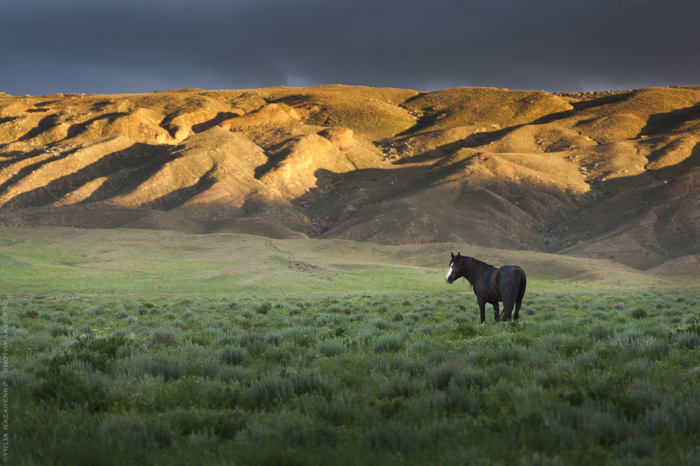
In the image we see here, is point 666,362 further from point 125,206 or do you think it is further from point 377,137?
point 377,137

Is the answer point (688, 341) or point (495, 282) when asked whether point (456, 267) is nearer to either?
point (495, 282)

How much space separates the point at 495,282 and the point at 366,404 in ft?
29.7

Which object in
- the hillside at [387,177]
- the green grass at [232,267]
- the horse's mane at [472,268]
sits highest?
the hillside at [387,177]

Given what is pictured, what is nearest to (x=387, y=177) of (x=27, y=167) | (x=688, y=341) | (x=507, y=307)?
(x=27, y=167)

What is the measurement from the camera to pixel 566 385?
6348 millimetres

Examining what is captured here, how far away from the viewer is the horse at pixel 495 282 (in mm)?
13625

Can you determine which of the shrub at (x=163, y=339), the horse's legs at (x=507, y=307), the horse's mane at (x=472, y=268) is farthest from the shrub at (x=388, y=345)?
the horse's mane at (x=472, y=268)

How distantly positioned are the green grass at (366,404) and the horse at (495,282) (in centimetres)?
413

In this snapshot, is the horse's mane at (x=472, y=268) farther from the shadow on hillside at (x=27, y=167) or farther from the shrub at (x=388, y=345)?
the shadow on hillside at (x=27, y=167)

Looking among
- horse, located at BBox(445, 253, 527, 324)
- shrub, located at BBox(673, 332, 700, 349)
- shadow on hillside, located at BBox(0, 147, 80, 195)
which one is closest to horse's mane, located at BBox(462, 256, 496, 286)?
horse, located at BBox(445, 253, 527, 324)

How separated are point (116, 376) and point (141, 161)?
149345mm

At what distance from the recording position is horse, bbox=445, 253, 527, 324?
13625 mm

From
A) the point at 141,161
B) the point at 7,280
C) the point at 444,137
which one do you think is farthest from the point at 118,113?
the point at 7,280

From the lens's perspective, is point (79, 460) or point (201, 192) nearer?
point (79, 460)
